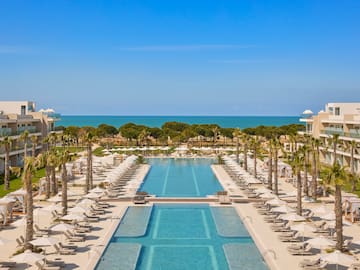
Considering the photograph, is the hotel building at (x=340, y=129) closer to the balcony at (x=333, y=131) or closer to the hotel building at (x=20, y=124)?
the balcony at (x=333, y=131)

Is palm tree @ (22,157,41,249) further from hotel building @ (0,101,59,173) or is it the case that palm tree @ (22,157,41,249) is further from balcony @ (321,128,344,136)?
balcony @ (321,128,344,136)

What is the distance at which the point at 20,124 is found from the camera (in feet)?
187

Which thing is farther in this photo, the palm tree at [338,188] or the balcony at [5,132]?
the balcony at [5,132]

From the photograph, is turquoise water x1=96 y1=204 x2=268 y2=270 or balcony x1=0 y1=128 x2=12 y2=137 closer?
turquoise water x1=96 y1=204 x2=268 y2=270

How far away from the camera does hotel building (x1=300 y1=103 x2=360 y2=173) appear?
158ft

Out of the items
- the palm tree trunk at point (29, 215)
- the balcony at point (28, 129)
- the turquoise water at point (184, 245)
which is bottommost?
the turquoise water at point (184, 245)

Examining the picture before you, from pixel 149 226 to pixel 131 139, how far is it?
62006mm

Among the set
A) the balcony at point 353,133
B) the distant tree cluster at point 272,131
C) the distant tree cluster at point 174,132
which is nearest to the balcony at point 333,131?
the balcony at point 353,133

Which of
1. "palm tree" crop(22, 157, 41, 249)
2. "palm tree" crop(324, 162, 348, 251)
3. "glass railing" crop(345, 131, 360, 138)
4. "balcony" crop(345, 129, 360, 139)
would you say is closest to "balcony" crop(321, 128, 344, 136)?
"glass railing" crop(345, 131, 360, 138)

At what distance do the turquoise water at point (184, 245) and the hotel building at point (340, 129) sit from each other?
804 inches

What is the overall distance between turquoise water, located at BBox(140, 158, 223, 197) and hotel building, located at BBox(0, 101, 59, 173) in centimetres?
1411

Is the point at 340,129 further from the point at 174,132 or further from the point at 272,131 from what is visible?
the point at 174,132

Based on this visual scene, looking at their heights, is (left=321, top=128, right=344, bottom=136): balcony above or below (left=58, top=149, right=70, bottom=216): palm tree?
above

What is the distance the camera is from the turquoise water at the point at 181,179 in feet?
130
